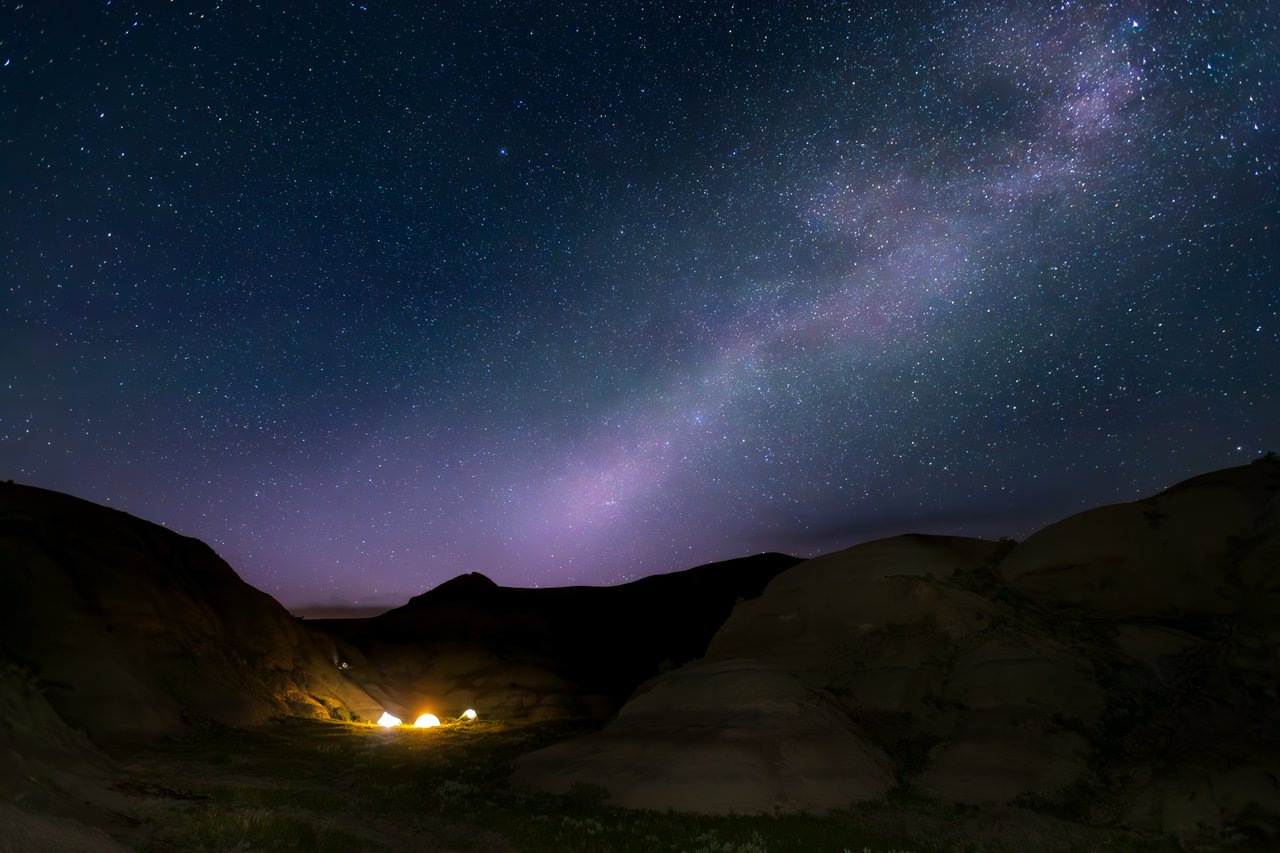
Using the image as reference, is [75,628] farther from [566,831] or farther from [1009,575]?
[1009,575]

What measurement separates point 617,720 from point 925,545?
18.0 metres

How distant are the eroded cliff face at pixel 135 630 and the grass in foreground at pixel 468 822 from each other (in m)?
10.7

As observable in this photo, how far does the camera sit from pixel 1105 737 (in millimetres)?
20234

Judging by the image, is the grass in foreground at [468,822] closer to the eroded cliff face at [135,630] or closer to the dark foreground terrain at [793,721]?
the dark foreground terrain at [793,721]

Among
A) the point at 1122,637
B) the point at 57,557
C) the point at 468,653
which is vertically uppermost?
the point at 57,557

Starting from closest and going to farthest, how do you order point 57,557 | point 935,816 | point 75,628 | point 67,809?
point 67,809 → point 935,816 → point 75,628 → point 57,557

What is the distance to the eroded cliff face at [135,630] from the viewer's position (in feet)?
100

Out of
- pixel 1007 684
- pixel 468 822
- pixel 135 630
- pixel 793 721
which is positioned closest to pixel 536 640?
pixel 135 630

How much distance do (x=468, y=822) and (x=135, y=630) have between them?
31.2 metres

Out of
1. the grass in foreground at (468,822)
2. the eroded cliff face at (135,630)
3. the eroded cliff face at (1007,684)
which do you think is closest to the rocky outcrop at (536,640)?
the eroded cliff face at (1007,684)

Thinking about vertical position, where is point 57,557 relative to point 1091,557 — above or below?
above

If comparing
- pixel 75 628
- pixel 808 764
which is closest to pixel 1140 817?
pixel 808 764

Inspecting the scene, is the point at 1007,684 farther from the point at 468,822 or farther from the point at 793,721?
the point at 468,822

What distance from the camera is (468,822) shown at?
52.5 feet
